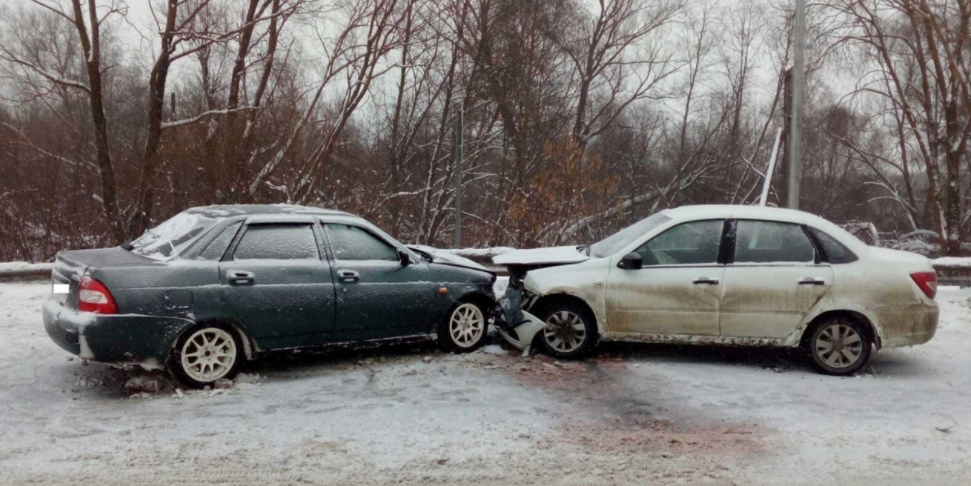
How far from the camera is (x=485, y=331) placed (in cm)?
754

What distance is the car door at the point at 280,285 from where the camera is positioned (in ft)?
19.9

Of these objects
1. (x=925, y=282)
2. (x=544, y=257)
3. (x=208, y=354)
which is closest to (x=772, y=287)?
(x=925, y=282)

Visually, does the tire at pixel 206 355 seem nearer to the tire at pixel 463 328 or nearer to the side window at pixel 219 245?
the side window at pixel 219 245

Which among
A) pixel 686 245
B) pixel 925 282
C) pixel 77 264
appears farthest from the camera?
pixel 686 245

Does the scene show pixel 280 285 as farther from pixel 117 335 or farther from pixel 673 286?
pixel 673 286

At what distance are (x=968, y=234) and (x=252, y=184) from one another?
94.1ft

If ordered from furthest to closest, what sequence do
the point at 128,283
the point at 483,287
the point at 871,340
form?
the point at 483,287 → the point at 871,340 → the point at 128,283

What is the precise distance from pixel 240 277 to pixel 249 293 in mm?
153

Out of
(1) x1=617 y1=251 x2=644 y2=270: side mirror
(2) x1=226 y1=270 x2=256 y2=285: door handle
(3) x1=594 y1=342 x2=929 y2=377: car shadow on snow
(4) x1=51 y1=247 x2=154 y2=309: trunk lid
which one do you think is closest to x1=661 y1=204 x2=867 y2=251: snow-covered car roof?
(1) x1=617 y1=251 x2=644 y2=270: side mirror

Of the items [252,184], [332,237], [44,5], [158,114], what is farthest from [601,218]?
[44,5]

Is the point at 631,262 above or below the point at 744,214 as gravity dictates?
below

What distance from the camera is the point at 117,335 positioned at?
550cm

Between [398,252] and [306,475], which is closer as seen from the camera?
[306,475]

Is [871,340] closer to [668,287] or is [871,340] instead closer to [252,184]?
[668,287]
